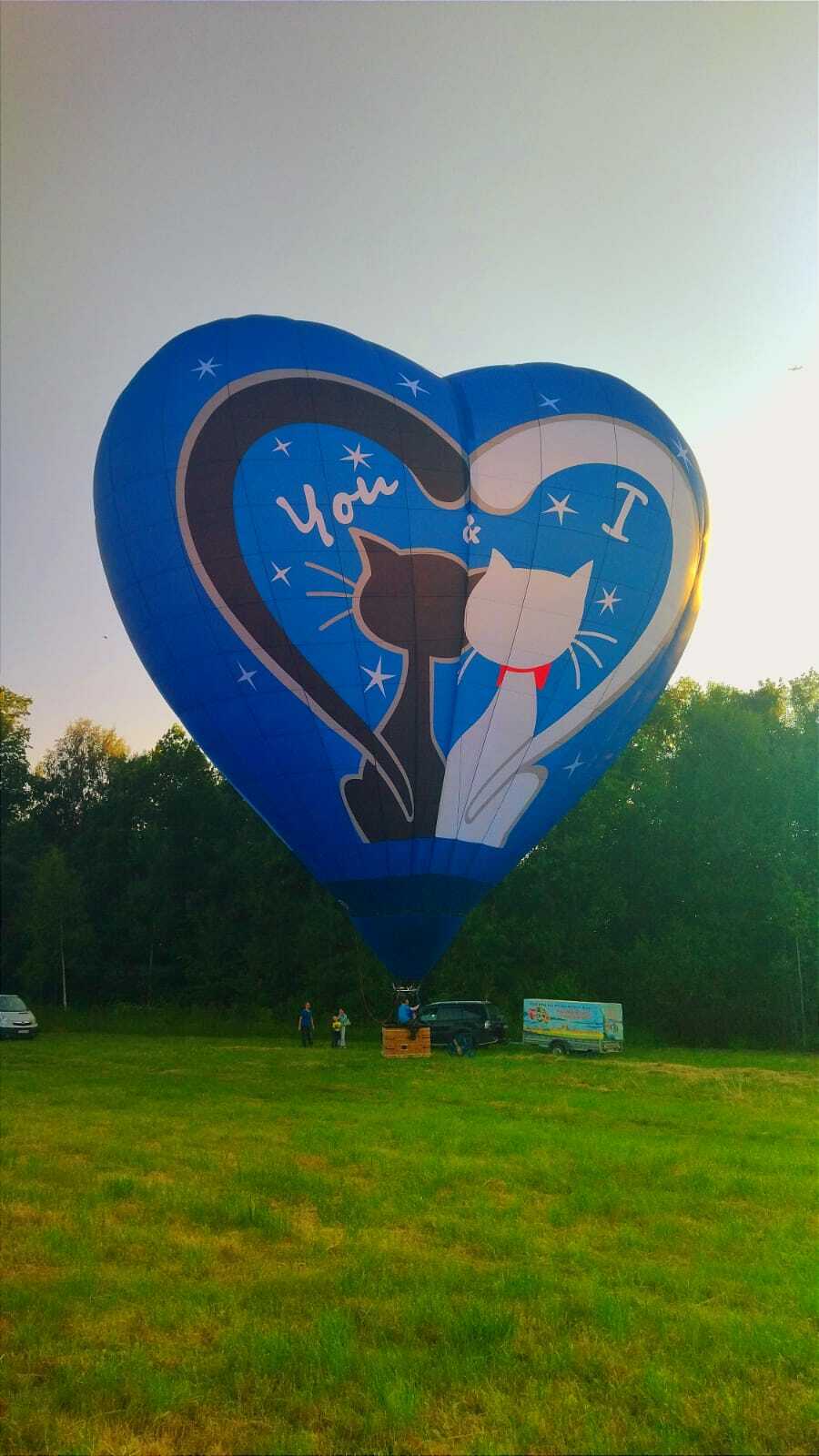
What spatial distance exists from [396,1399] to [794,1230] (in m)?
4.59

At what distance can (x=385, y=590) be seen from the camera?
19.3 metres

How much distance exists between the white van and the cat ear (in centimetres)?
1295

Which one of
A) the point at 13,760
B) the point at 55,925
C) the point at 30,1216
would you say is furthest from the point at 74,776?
the point at 30,1216

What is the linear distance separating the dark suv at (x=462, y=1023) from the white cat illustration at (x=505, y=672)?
908 cm

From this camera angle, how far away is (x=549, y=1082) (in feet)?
63.6

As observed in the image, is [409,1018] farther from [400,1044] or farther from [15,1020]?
[15,1020]

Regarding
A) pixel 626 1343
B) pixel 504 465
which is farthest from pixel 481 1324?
pixel 504 465

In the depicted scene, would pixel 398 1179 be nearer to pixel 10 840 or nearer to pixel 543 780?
pixel 543 780

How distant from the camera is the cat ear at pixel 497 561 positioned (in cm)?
1975

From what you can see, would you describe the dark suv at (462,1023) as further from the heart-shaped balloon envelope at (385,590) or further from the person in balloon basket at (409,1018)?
the heart-shaped balloon envelope at (385,590)

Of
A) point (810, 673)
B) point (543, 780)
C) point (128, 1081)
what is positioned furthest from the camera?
point (810, 673)

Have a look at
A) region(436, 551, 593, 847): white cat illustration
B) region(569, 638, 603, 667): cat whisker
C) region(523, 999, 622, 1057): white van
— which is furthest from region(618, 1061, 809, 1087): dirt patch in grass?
region(569, 638, 603, 667): cat whisker

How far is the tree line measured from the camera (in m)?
39.2

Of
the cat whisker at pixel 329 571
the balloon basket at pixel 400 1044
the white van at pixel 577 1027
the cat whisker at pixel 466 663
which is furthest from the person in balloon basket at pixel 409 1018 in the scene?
the cat whisker at pixel 329 571
